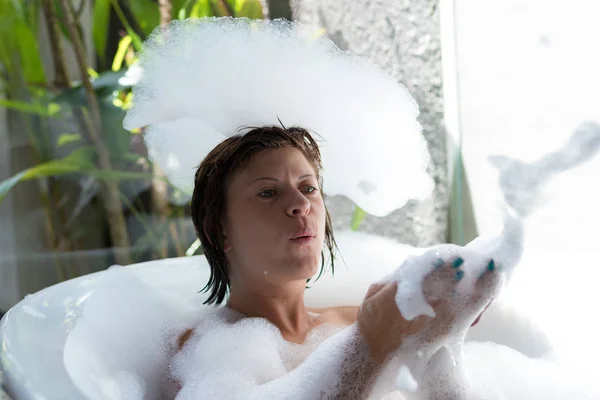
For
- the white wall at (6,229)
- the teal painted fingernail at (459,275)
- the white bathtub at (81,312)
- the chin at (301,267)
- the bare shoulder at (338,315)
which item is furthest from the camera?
the white wall at (6,229)

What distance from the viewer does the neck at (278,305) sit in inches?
39.0

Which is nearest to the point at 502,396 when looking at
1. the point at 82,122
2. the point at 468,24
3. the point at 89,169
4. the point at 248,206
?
→ the point at 248,206

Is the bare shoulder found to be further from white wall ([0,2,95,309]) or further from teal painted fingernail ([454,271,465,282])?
white wall ([0,2,95,309])

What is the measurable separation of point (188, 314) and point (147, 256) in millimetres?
996

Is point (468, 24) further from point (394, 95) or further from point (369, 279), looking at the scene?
point (369, 279)

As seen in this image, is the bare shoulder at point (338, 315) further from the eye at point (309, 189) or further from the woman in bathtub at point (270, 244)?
the eye at point (309, 189)

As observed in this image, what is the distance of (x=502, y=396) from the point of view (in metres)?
0.88

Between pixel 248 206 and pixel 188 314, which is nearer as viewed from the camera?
pixel 248 206

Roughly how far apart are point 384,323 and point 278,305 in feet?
1.00

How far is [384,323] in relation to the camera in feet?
2.37

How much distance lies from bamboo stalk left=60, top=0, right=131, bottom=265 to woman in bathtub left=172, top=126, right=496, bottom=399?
3.41 feet

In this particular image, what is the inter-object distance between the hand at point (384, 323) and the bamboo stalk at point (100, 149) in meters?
1.46

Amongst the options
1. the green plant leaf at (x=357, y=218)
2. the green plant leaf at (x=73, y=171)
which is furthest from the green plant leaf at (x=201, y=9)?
the green plant leaf at (x=357, y=218)

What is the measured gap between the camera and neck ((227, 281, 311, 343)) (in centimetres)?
99
